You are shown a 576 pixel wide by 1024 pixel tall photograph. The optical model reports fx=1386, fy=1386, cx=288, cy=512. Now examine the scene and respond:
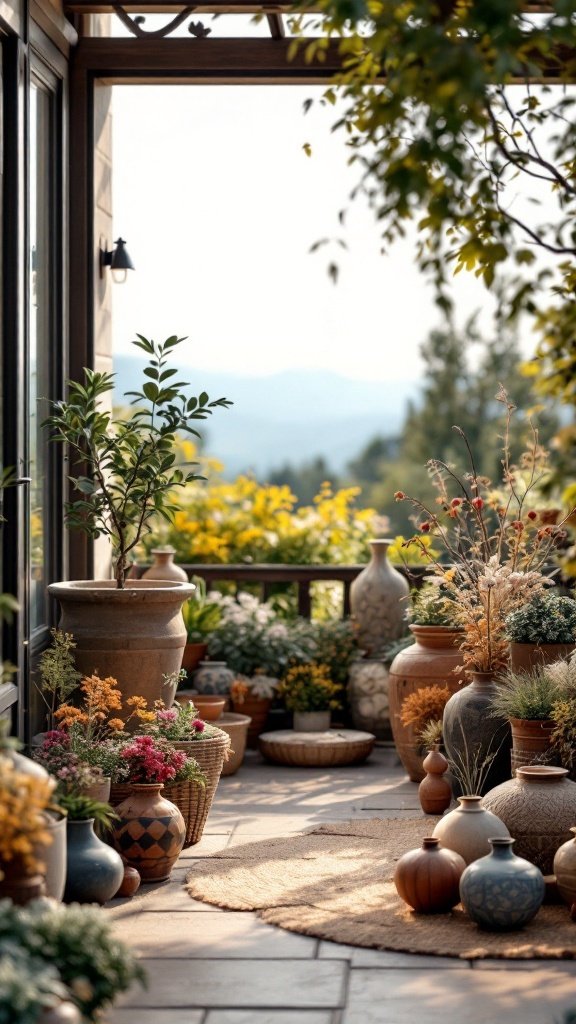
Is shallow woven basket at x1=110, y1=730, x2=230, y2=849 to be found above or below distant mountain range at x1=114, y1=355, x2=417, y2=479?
below

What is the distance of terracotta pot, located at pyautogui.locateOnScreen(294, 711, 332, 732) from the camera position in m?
6.84

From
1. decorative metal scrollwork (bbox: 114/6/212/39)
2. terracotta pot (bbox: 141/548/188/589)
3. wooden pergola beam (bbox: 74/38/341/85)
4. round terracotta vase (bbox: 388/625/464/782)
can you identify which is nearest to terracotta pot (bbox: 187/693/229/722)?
terracotta pot (bbox: 141/548/188/589)

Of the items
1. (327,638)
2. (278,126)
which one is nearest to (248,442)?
(278,126)

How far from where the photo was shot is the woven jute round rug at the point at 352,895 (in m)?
3.83

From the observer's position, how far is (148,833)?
4453 millimetres

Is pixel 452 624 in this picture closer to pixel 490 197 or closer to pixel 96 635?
pixel 96 635

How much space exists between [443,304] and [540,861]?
7.26ft

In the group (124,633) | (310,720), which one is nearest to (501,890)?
(124,633)

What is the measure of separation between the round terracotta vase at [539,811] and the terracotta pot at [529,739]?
30 cm

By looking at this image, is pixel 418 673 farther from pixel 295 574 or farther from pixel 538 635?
pixel 295 574

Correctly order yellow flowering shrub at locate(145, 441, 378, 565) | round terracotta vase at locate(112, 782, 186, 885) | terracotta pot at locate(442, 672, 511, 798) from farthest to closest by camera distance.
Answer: yellow flowering shrub at locate(145, 441, 378, 565), terracotta pot at locate(442, 672, 511, 798), round terracotta vase at locate(112, 782, 186, 885)

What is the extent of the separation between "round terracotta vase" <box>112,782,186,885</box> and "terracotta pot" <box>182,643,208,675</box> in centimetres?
234

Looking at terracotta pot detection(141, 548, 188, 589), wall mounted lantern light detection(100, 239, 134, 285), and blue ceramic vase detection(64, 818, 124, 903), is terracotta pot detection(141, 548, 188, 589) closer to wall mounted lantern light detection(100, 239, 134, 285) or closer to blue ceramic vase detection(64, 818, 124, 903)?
wall mounted lantern light detection(100, 239, 134, 285)

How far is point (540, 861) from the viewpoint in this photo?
4375mm
